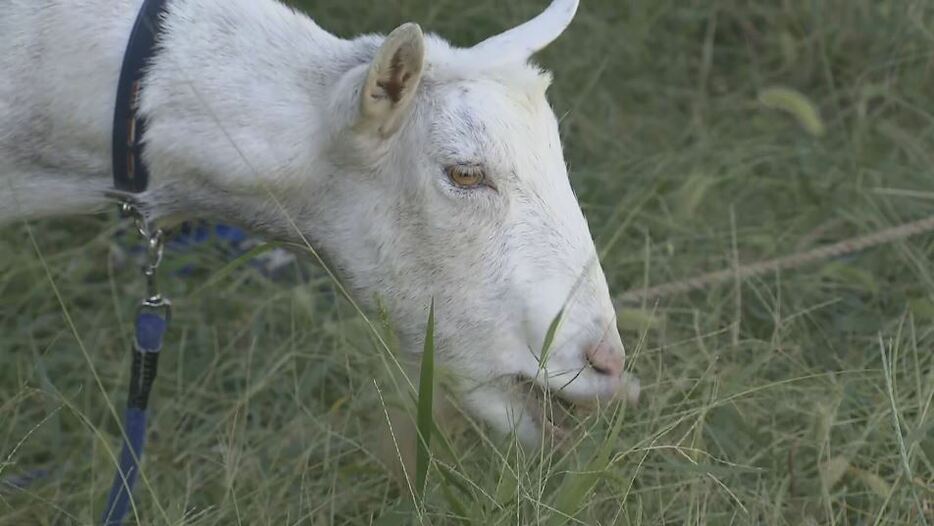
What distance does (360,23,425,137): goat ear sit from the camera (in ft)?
8.66

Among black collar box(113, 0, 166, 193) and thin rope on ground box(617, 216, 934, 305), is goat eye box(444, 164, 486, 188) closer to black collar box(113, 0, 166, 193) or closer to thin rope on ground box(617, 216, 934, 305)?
black collar box(113, 0, 166, 193)

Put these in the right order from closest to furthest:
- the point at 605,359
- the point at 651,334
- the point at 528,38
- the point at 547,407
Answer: the point at 605,359 → the point at 547,407 → the point at 528,38 → the point at 651,334

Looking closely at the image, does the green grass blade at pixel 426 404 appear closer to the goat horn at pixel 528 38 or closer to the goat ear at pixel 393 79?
the goat ear at pixel 393 79

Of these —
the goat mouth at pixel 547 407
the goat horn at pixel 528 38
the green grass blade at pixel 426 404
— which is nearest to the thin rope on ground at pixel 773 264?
the goat mouth at pixel 547 407

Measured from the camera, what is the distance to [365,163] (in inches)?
112

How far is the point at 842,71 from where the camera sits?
19.5 ft

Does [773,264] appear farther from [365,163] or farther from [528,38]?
[365,163]

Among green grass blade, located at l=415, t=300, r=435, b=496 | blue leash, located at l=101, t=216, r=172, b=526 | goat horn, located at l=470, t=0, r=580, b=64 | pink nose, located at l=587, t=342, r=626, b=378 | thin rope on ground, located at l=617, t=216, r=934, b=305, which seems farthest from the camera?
thin rope on ground, located at l=617, t=216, r=934, b=305

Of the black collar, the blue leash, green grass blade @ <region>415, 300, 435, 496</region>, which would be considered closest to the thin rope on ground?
green grass blade @ <region>415, 300, 435, 496</region>

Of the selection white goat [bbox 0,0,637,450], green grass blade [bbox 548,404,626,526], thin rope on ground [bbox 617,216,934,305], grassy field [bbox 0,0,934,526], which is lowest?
grassy field [bbox 0,0,934,526]

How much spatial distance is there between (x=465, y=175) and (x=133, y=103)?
0.73 m

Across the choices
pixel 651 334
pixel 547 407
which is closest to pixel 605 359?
pixel 547 407

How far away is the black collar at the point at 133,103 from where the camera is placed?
2.84 meters

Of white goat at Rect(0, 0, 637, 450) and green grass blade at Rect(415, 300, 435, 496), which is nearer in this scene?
green grass blade at Rect(415, 300, 435, 496)
